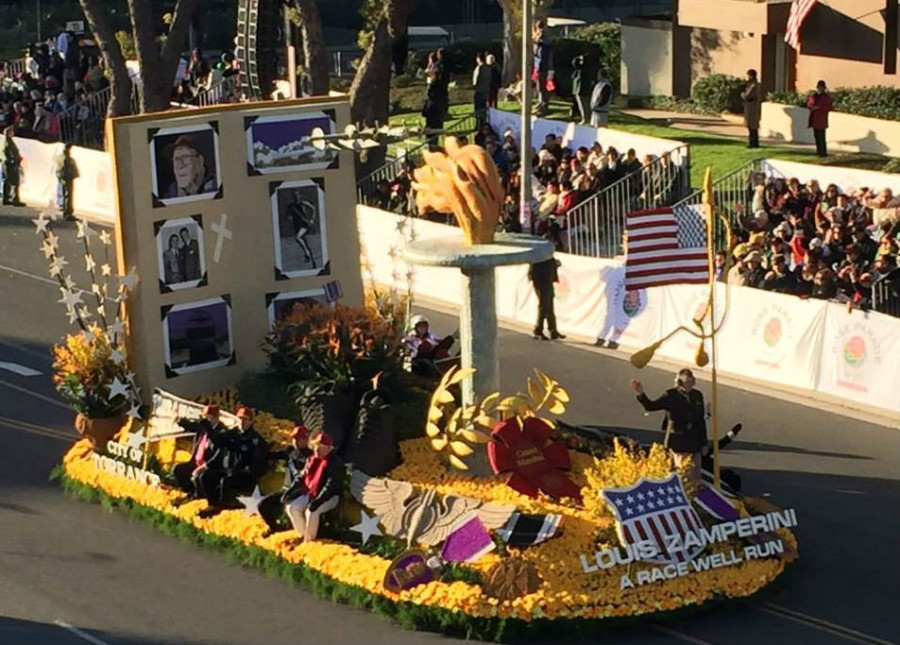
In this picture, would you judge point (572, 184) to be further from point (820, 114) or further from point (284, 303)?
point (284, 303)

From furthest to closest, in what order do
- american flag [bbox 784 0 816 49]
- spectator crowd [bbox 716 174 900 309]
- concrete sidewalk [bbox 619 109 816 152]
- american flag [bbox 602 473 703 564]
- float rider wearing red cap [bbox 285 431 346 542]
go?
concrete sidewalk [bbox 619 109 816 152], american flag [bbox 784 0 816 49], spectator crowd [bbox 716 174 900 309], float rider wearing red cap [bbox 285 431 346 542], american flag [bbox 602 473 703 564]

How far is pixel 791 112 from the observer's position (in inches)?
1596

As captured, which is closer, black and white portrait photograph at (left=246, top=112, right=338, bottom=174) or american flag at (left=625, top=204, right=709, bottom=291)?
american flag at (left=625, top=204, right=709, bottom=291)

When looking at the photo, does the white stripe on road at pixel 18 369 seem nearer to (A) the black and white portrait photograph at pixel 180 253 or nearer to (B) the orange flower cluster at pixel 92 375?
(B) the orange flower cluster at pixel 92 375

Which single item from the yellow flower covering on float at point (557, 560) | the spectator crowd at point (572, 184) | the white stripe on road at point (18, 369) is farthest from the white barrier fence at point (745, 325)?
the white stripe on road at point (18, 369)

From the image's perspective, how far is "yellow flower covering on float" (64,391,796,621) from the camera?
60.6 feet

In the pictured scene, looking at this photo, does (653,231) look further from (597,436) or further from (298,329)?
(298,329)

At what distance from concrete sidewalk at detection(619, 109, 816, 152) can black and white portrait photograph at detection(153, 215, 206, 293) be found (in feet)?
62.4

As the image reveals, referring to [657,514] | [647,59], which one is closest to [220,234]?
[657,514]

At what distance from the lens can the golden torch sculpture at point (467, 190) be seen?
21.3 metres

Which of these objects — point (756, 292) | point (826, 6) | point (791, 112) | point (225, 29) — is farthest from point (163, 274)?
point (225, 29)

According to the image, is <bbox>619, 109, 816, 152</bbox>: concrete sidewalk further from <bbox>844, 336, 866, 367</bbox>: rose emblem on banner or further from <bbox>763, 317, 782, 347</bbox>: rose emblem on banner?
<bbox>844, 336, 866, 367</bbox>: rose emblem on banner

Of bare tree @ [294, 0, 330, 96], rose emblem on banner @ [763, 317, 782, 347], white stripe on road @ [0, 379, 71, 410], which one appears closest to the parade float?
white stripe on road @ [0, 379, 71, 410]

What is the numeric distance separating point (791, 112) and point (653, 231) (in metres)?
19.4
